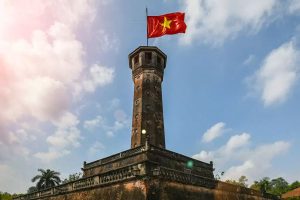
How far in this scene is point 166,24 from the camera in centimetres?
2338

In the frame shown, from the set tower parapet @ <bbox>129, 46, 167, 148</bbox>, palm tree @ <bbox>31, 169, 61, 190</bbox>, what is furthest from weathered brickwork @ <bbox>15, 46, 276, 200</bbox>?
palm tree @ <bbox>31, 169, 61, 190</bbox>

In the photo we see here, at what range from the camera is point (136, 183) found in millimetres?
12133

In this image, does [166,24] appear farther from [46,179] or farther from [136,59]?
[46,179]

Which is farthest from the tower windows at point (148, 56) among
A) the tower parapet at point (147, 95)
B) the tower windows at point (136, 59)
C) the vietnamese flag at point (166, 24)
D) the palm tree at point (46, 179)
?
the palm tree at point (46, 179)

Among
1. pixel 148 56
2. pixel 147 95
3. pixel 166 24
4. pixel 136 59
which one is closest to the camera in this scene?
pixel 166 24

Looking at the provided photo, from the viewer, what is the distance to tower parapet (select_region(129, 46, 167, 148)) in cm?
2436

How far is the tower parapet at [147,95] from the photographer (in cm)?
2436

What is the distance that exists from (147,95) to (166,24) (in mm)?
7060

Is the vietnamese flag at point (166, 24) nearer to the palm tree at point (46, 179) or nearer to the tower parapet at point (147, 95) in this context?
the tower parapet at point (147, 95)

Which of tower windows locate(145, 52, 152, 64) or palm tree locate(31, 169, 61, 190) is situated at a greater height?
tower windows locate(145, 52, 152, 64)

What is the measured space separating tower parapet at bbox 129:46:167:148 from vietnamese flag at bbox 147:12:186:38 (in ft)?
12.4

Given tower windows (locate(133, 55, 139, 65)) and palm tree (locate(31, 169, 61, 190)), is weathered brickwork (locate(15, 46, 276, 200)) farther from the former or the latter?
palm tree (locate(31, 169, 61, 190))

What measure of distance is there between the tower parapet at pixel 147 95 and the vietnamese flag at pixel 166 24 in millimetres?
3790

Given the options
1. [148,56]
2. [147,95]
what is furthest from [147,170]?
[148,56]
